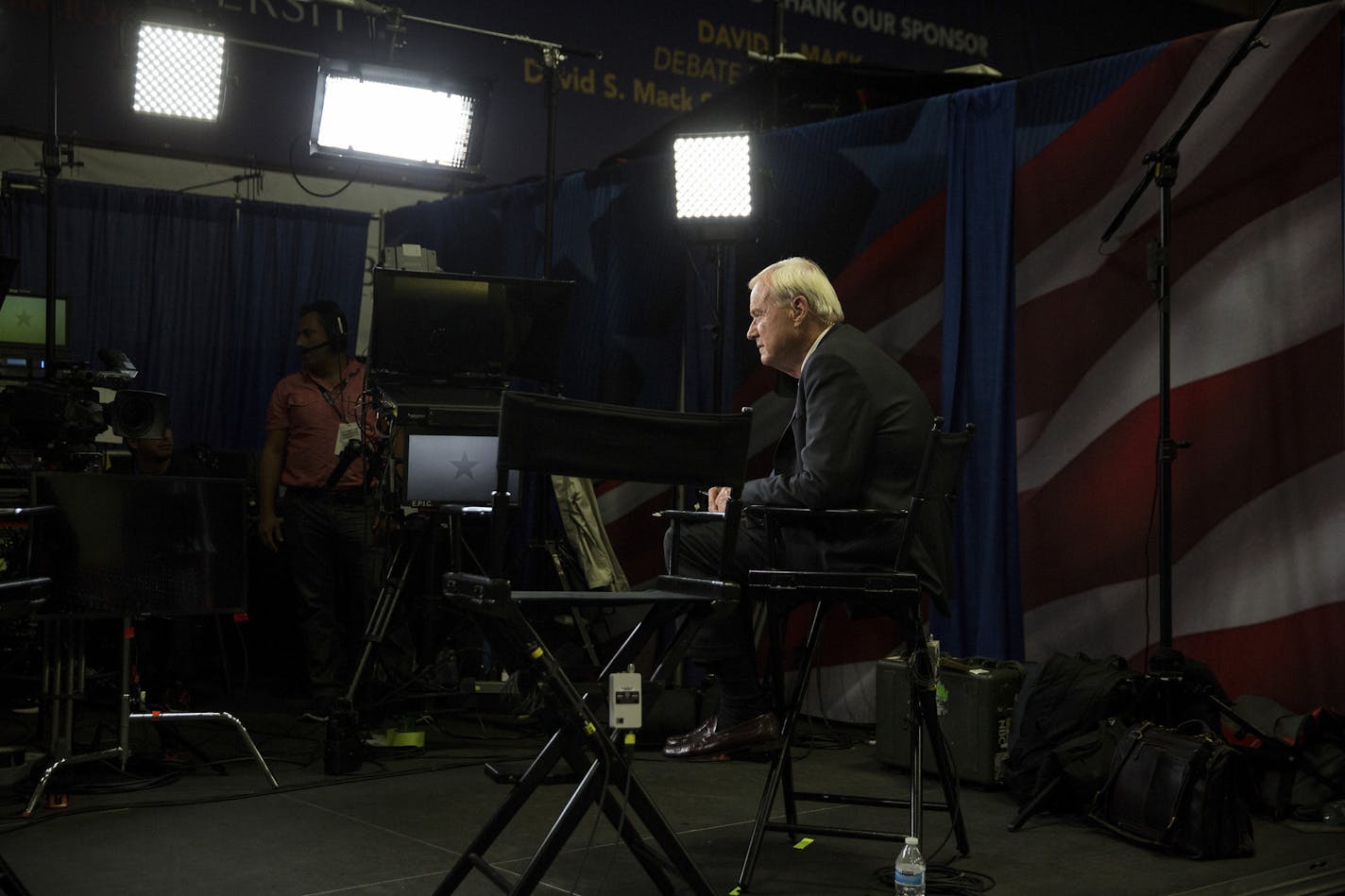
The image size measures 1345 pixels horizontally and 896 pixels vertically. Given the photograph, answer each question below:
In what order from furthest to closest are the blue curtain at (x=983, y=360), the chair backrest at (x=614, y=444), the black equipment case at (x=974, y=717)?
1. the blue curtain at (x=983, y=360)
2. the black equipment case at (x=974, y=717)
3. the chair backrest at (x=614, y=444)

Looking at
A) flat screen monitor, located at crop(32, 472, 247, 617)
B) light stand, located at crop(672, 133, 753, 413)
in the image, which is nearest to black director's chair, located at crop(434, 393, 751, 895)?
flat screen monitor, located at crop(32, 472, 247, 617)

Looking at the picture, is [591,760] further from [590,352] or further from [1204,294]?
[590,352]

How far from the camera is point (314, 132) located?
535cm

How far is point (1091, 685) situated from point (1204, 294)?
1.30m

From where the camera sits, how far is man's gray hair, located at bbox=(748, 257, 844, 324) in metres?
3.35

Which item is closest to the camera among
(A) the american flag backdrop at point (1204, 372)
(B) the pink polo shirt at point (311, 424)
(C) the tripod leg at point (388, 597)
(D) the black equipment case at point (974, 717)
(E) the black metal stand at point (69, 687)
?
(E) the black metal stand at point (69, 687)

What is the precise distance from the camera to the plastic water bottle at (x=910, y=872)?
2.55 metres

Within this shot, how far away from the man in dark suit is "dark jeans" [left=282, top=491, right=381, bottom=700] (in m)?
2.39

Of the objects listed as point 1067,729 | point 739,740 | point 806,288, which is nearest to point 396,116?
point 806,288

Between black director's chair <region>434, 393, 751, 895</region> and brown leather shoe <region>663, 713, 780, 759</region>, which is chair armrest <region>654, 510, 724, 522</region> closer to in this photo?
black director's chair <region>434, 393, 751, 895</region>

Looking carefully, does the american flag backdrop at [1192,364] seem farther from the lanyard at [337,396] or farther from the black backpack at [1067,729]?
the lanyard at [337,396]

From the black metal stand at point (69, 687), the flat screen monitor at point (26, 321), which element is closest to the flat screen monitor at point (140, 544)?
the black metal stand at point (69, 687)

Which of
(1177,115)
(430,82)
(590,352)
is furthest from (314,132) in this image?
(1177,115)

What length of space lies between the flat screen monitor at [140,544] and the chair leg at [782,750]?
167cm
